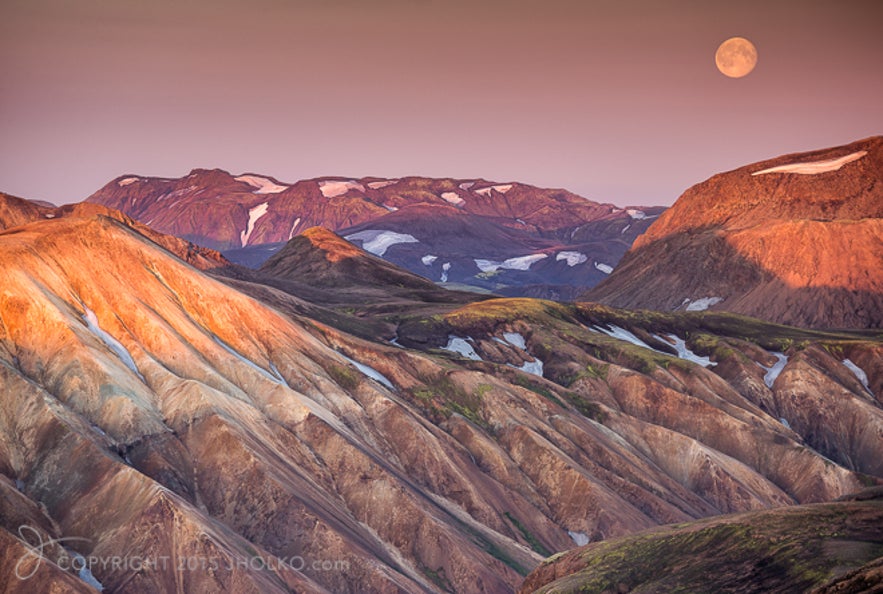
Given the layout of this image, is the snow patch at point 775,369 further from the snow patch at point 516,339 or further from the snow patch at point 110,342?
the snow patch at point 110,342

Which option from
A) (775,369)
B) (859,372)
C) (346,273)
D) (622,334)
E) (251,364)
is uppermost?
(346,273)

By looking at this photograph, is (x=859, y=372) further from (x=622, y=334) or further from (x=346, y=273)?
(x=346, y=273)

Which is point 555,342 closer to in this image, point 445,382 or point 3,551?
point 445,382

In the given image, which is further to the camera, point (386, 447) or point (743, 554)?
point (386, 447)

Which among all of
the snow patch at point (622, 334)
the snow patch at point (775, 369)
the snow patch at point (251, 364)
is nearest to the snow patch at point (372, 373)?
the snow patch at point (251, 364)

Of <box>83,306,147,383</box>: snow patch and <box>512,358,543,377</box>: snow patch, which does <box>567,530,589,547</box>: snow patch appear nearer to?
<box>83,306,147,383</box>: snow patch

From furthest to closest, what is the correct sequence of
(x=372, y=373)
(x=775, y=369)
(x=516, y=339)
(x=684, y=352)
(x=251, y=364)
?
(x=684, y=352) → (x=775, y=369) → (x=516, y=339) → (x=372, y=373) → (x=251, y=364)

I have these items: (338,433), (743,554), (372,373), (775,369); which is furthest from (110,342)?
(775,369)

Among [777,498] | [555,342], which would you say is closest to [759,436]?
[777,498]
